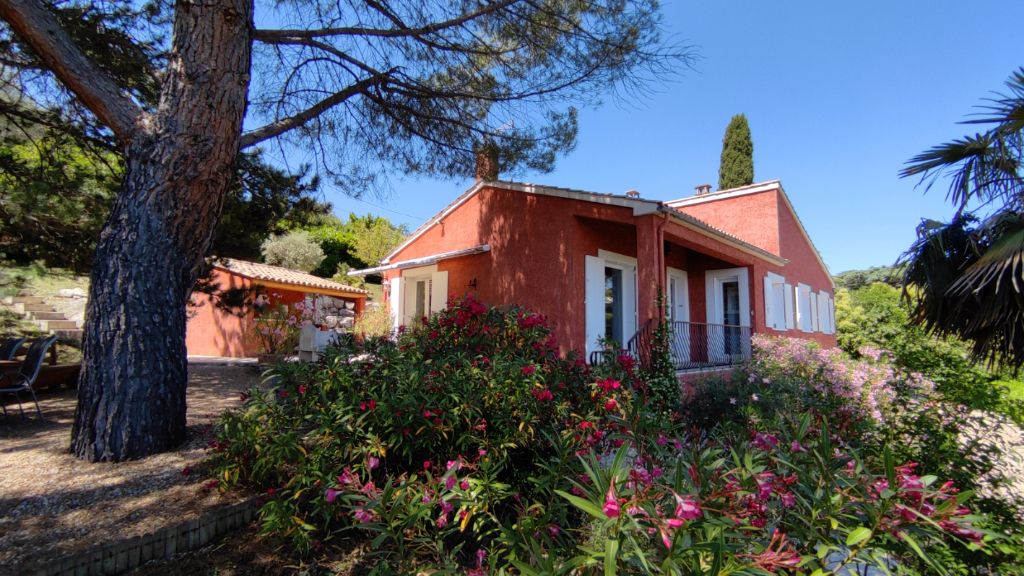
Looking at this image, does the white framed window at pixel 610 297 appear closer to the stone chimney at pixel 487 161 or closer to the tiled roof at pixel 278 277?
the stone chimney at pixel 487 161

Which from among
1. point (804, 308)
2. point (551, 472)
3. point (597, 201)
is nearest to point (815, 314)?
point (804, 308)

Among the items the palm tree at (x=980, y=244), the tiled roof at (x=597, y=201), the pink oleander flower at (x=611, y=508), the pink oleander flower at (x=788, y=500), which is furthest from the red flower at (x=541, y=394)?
the tiled roof at (x=597, y=201)

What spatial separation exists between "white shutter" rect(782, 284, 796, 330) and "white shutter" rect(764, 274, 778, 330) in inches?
41.1

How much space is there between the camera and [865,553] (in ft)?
4.47

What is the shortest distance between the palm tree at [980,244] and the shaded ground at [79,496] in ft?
21.3

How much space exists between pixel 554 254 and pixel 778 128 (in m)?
8.42

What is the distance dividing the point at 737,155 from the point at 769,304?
1058cm

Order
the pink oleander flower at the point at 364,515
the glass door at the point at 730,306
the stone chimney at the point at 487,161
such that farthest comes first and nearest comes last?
the glass door at the point at 730,306
the stone chimney at the point at 487,161
the pink oleander flower at the point at 364,515

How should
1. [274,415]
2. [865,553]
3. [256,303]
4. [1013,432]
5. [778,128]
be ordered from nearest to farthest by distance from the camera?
[865,553]
[274,415]
[1013,432]
[256,303]
[778,128]

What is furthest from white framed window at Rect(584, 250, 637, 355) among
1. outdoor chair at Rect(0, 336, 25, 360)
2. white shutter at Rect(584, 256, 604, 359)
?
outdoor chair at Rect(0, 336, 25, 360)

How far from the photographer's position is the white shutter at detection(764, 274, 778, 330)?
1209cm

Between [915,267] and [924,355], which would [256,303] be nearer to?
[915,267]

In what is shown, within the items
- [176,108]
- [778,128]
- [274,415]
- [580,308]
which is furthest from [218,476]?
[778,128]

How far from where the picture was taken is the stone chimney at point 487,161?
7688mm
